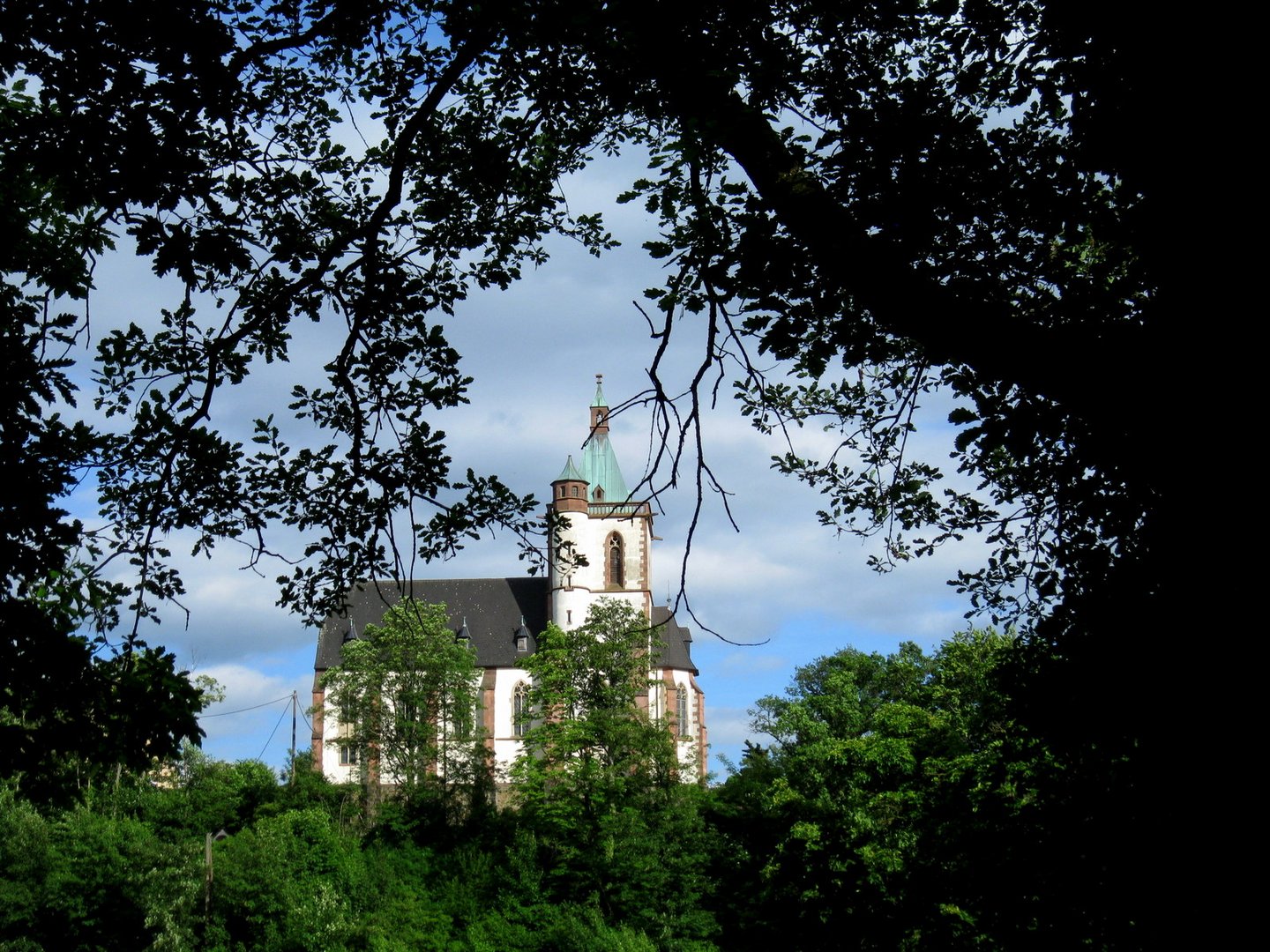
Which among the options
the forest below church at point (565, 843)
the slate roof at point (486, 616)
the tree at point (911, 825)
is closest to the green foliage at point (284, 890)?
the forest below church at point (565, 843)

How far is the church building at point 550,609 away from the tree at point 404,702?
41.5 feet

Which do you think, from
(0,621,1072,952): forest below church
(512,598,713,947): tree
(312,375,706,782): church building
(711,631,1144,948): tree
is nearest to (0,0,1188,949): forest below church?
(711,631,1144,948): tree

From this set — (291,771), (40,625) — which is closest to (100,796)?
(291,771)

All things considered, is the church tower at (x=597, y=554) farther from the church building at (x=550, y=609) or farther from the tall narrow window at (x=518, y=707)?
the tall narrow window at (x=518, y=707)

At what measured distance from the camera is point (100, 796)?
151 feet

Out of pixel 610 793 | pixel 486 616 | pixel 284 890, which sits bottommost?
pixel 284 890

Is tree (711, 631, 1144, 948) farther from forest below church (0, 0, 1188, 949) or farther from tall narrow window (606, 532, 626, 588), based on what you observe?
tall narrow window (606, 532, 626, 588)

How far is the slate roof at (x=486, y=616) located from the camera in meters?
68.2

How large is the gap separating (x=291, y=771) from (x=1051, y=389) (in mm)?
52711

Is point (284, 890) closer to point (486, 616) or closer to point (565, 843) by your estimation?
point (565, 843)

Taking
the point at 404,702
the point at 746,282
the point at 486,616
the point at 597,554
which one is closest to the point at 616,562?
the point at 597,554

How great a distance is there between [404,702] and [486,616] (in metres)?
20.0

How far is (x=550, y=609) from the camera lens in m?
69.6

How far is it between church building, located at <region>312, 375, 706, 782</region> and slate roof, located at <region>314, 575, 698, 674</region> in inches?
1.9
